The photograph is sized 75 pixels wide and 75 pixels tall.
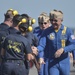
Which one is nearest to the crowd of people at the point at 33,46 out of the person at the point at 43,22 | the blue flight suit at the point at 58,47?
the blue flight suit at the point at 58,47

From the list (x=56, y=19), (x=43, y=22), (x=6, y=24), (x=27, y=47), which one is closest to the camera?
(x=27, y=47)

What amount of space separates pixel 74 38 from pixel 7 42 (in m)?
1.69

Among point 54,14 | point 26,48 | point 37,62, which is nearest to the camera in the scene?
point 26,48

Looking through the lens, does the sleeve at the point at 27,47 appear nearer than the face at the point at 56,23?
Yes

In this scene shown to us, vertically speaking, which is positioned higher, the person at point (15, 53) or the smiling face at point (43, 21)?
the smiling face at point (43, 21)

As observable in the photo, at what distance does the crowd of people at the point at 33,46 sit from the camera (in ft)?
42.5

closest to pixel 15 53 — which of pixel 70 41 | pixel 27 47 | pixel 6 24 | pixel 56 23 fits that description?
pixel 27 47

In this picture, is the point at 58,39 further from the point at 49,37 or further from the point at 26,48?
the point at 26,48

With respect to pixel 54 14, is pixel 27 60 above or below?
below

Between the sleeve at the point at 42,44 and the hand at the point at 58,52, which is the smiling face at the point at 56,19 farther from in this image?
the hand at the point at 58,52

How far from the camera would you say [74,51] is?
1410 cm

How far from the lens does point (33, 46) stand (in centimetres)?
1430

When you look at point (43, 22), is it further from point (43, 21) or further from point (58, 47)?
point (58, 47)

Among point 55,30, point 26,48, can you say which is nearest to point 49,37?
point 55,30
